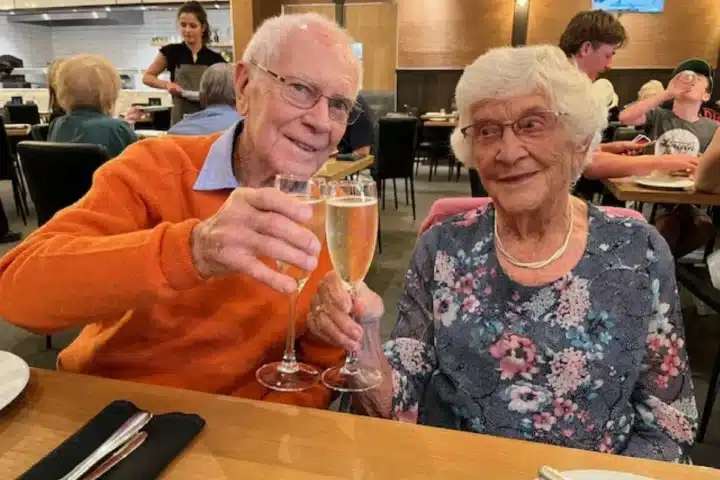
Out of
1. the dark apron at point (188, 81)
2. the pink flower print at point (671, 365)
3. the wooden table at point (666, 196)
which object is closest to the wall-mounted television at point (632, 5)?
the dark apron at point (188, 81)

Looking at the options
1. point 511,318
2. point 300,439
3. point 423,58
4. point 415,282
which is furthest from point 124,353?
point 423,58

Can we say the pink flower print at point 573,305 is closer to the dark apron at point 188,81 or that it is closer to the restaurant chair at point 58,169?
the restaurant chair at point 58,169

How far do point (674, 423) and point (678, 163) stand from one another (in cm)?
214

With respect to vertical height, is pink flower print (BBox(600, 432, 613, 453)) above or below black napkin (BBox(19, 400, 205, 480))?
below

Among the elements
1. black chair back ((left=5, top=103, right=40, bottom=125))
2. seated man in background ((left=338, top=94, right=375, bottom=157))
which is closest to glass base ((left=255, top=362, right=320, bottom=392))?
seated man in background ((left=338, top=94, right=375, bottom=157))

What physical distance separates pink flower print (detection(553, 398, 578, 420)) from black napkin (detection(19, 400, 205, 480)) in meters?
0.75

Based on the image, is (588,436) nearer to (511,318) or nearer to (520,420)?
(520,420)

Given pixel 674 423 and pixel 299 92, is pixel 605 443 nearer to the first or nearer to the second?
pixel 674 423

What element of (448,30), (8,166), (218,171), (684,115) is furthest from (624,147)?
(448,30)

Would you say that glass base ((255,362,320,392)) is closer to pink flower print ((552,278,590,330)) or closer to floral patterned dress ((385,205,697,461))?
floral patterned dress ((385,205,697,461))

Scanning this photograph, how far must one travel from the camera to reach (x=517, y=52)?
4.22 ft

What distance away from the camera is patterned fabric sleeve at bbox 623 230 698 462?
122cm

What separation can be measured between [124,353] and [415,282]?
2.12 feet

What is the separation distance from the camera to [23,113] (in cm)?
715
